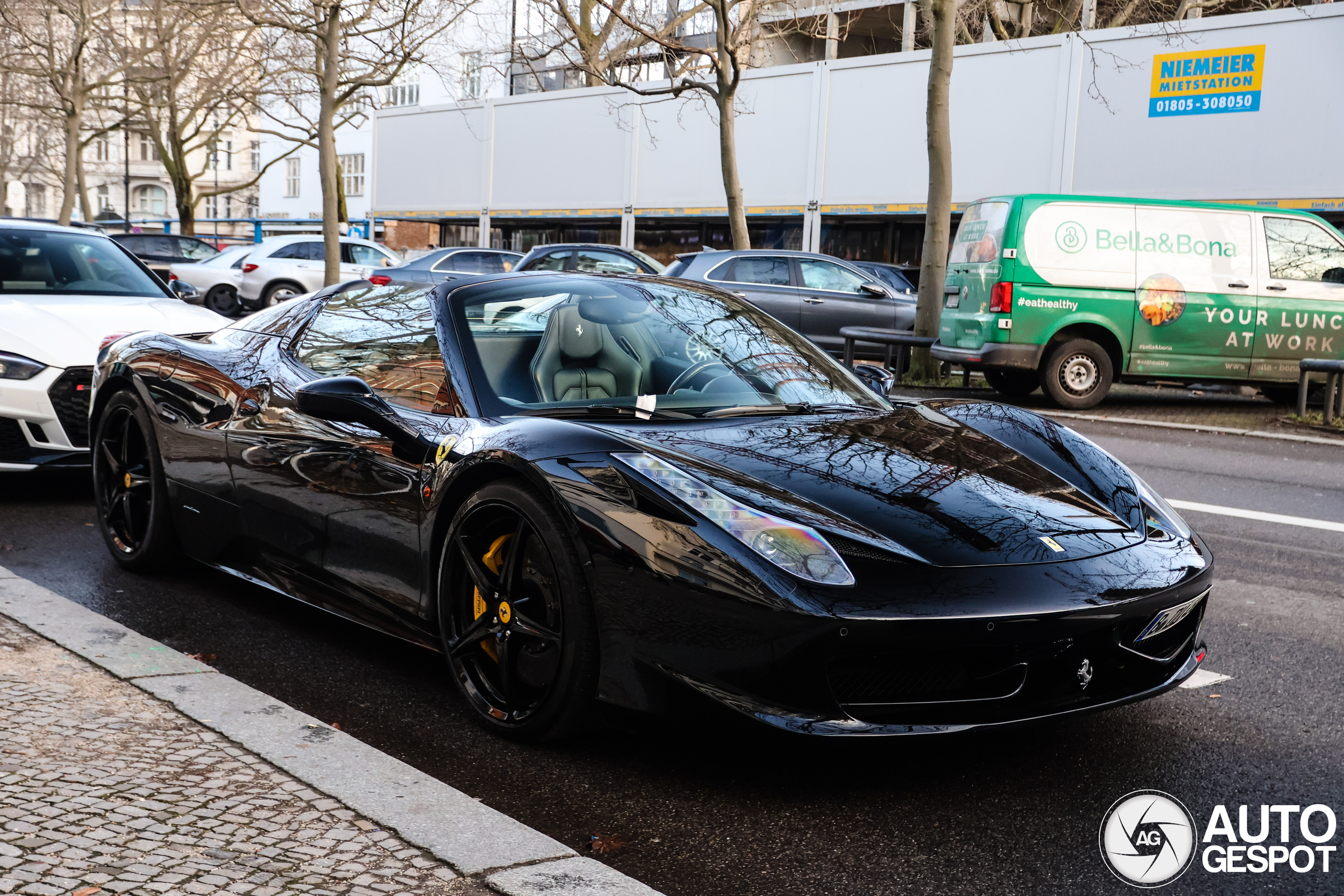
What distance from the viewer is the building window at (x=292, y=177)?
64.0m

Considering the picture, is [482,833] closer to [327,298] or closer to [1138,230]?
[327,298]

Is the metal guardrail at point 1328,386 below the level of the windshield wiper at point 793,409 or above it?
below

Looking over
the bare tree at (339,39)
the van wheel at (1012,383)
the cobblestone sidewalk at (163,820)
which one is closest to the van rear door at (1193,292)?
the van wheel at (1012,383)

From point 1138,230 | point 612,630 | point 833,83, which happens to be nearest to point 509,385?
point 612,630

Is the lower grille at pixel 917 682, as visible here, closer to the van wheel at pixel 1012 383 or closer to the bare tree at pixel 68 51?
the van wheel at pixel 1012 383

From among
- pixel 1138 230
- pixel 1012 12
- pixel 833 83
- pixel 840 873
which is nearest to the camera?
pixel 840 873

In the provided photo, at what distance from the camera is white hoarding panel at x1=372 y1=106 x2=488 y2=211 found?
32.4 m

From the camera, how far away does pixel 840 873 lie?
2.73 m

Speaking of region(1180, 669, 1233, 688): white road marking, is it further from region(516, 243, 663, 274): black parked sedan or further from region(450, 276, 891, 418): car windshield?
region(516, 243, 663, 274): black parked sedan

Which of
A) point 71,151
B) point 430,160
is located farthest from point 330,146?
point 71,151

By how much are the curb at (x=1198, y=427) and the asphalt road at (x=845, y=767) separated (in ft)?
19.8

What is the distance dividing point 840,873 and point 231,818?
130 cm

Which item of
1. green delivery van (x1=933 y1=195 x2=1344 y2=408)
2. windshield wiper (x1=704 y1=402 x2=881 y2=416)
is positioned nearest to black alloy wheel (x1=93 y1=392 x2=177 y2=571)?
windshield wiper (x1=704 y1=402 x2=881 y2=416)

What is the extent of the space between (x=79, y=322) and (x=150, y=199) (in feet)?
331
